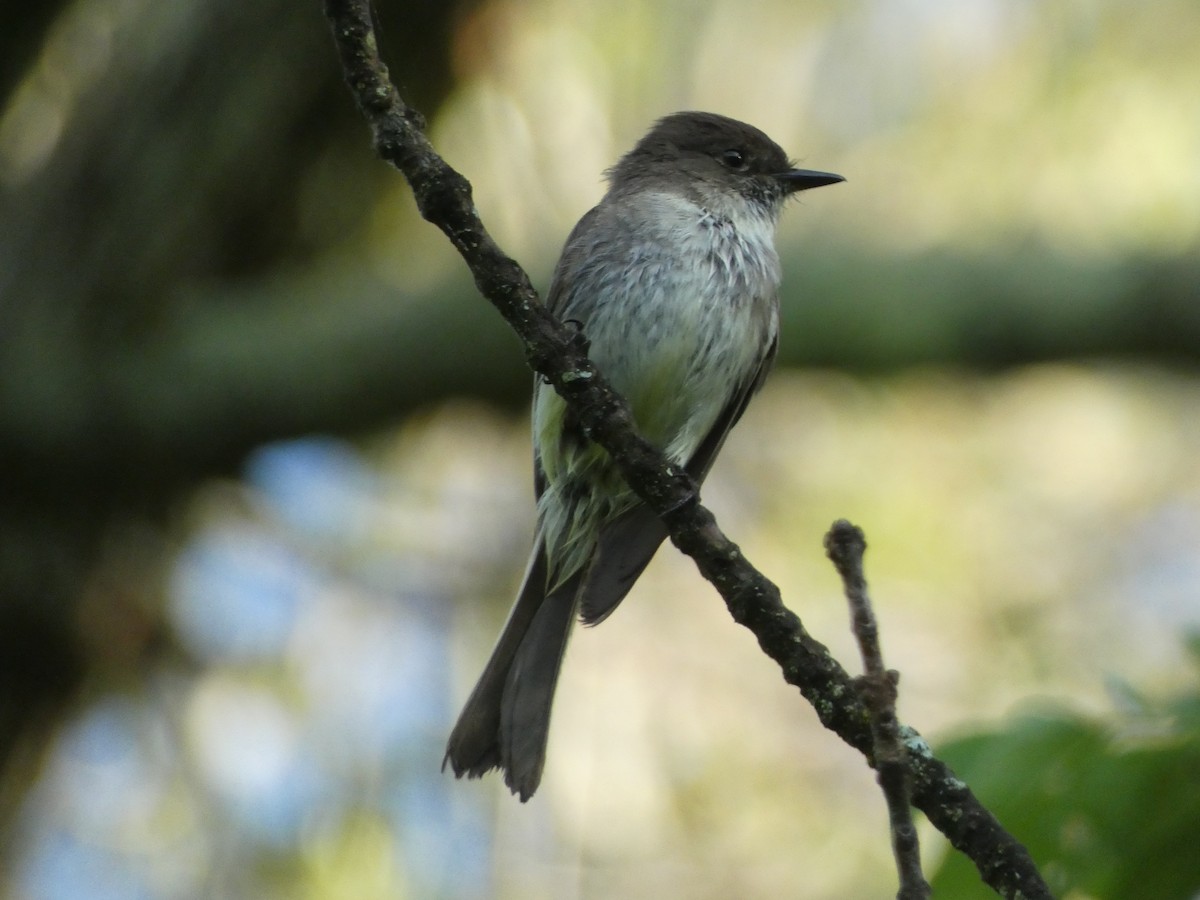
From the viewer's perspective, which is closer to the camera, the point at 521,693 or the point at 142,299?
the point at 521,693

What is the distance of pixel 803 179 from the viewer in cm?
490

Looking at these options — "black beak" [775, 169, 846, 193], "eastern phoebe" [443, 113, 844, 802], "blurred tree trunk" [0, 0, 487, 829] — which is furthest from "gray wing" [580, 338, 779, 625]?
"blurred tree trunk" [0, 0, 487, 829]

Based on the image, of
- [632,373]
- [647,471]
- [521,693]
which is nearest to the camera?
[647,471]

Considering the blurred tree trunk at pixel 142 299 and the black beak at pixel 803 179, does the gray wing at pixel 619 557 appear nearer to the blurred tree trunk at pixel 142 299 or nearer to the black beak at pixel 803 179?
the black beak at pixel 803 179

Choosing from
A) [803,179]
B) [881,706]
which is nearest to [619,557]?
[803,179]

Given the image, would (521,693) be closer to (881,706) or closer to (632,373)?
(632,373)

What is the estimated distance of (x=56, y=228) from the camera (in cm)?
657

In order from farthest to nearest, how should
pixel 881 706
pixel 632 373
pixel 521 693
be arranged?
1. pixel 632 373
2. pixel 521 693
3. pixel 881 706

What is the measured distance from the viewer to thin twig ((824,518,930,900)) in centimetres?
183

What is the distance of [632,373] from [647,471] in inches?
48.6

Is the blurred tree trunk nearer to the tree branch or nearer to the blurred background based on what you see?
the blurred background

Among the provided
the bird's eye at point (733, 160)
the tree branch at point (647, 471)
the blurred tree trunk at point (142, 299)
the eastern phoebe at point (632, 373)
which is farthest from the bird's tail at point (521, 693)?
the blurred tree trunk at point (142, 299)

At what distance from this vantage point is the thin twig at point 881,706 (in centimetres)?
183

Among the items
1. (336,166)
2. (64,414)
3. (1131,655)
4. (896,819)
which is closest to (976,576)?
(1131,655)
